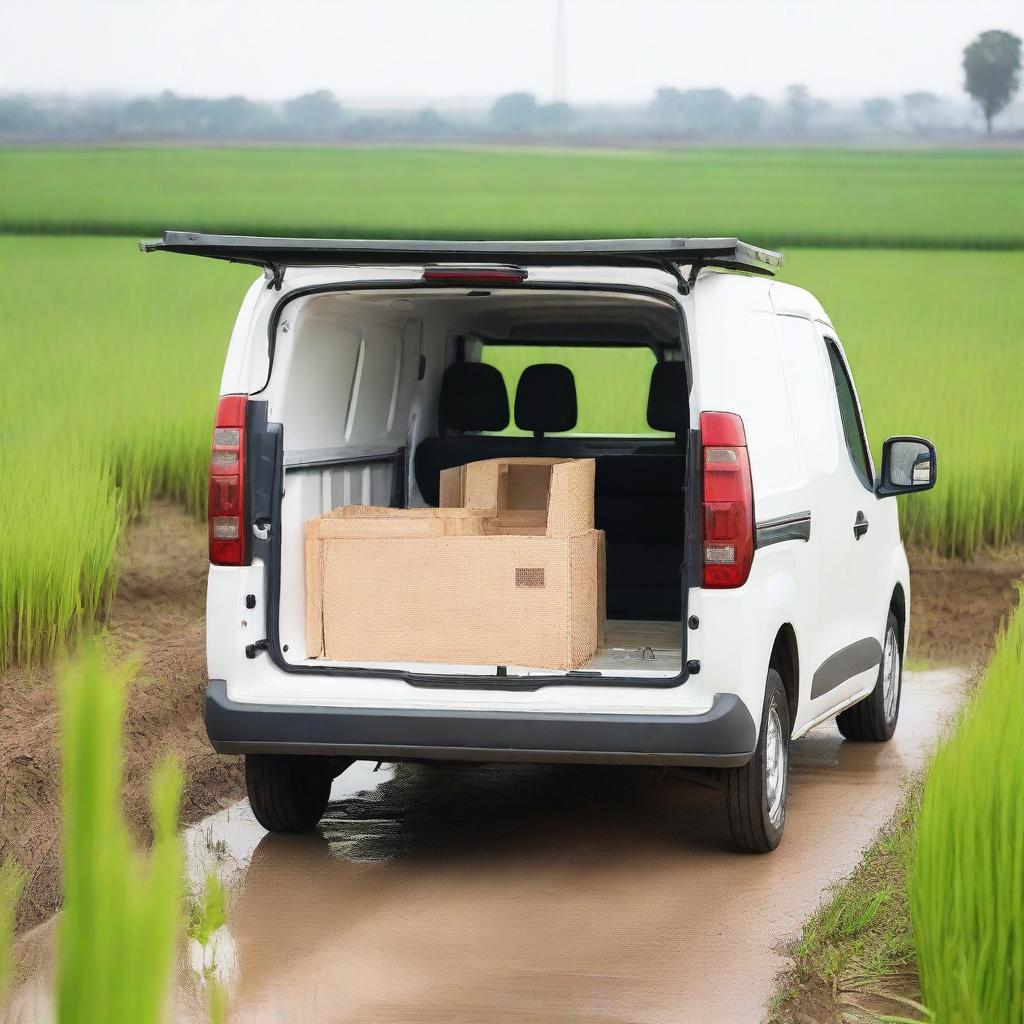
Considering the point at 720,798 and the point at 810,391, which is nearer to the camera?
the point at 810,391

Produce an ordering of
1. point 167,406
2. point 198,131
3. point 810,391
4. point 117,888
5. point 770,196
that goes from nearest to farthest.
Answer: point 117,888, point 810,391, point 167,406, point 770,196, point 198,131

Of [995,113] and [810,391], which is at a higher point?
[995,113]

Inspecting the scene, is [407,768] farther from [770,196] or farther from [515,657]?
[770,196]

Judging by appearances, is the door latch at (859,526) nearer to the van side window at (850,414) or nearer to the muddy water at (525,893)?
the van side window at (850,414)

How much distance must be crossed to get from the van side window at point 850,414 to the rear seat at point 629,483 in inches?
26.2

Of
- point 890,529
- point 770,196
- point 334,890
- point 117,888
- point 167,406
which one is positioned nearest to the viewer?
point 117,888

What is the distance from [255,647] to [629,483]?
2.26 m

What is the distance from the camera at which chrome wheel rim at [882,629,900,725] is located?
8204 millimetres

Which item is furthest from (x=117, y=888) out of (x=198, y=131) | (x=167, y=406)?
(x=198, y=131)

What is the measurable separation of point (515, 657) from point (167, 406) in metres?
8.47

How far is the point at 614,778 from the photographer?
7602 mm

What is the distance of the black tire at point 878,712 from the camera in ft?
26.7

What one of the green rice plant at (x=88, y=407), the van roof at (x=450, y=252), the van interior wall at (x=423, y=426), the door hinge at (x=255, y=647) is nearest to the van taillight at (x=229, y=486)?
the van interior wall at (x=423, y=426)

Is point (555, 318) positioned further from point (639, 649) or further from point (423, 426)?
point (639, 649)
